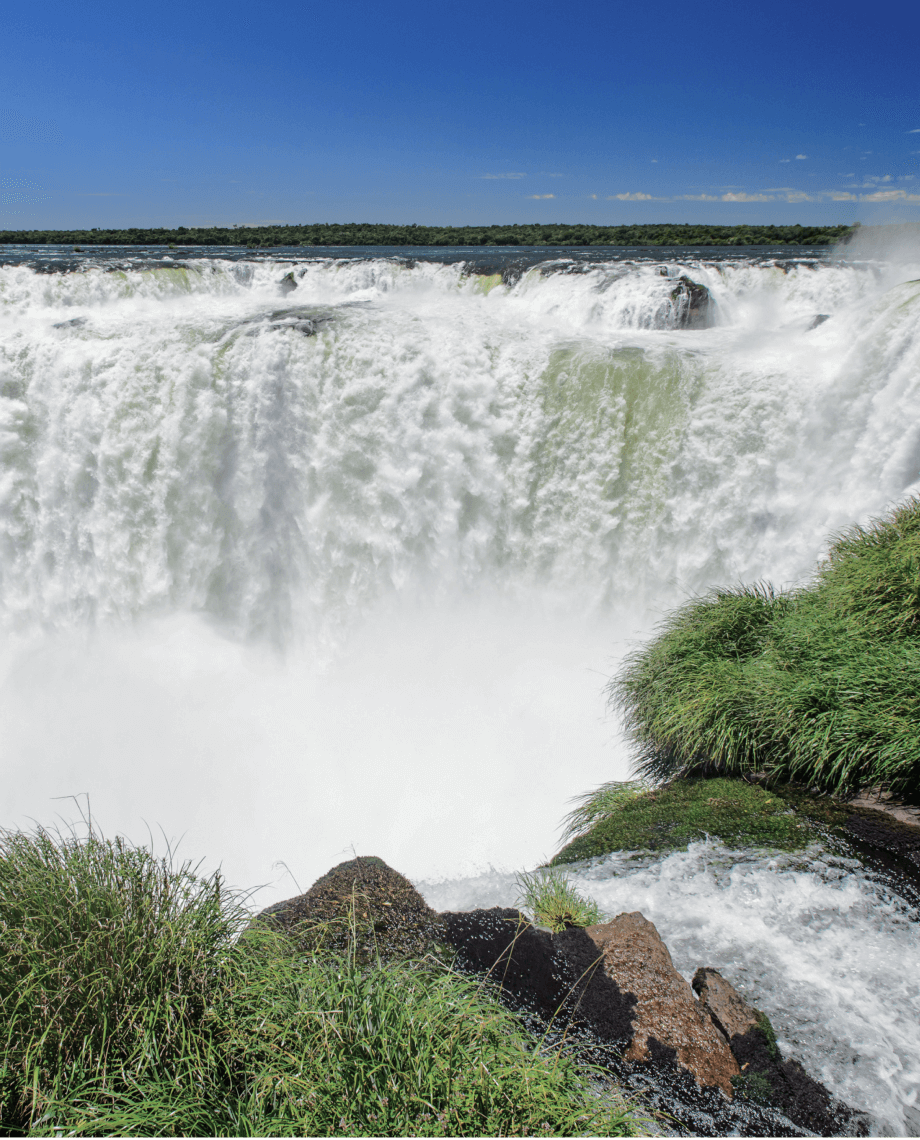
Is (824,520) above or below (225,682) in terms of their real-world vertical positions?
above

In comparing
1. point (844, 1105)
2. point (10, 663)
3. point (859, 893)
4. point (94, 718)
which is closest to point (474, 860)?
point (859, 893)

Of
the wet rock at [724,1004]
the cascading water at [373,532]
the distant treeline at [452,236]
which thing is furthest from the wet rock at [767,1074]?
the distant treeline at [452,236]

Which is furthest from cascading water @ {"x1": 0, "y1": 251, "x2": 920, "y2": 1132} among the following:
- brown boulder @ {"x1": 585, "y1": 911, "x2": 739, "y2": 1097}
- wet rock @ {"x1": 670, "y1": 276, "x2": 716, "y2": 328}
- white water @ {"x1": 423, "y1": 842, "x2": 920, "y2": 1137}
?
brown boulder @ {"x1": 585, "y1": 911, "x2": 739, "y2": 1097}

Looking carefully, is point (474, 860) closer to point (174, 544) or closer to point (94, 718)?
point (94, 718)

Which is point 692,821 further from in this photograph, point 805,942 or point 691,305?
point 691,305

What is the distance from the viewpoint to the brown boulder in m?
2.64

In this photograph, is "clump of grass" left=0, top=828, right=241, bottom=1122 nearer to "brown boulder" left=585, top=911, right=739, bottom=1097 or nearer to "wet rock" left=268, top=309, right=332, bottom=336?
"brown boulder" left=585, top=911, right=739, bottom=1097

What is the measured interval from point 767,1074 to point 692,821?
1877mm

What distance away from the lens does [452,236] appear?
126 feet

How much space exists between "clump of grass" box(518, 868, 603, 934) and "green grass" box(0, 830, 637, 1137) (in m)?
1.00

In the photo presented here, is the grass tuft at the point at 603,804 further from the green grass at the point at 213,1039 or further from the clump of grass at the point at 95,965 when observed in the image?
the clump of grass at the point at 95,965

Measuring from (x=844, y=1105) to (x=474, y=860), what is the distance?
3862 millimetres

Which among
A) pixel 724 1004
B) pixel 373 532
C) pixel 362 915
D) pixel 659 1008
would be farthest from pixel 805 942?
pixel 373 532

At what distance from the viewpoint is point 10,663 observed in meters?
9.10
